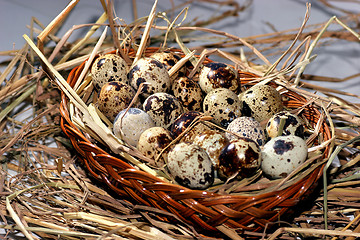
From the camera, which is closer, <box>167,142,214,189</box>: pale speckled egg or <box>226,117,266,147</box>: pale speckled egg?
<box>167,142,214,189</box>: pale speckled egg

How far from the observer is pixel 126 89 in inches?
61.1

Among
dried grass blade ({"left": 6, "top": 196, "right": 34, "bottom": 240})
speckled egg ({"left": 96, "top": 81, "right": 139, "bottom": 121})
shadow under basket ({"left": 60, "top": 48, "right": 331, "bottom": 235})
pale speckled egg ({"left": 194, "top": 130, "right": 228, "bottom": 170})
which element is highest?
speckled egg ({"left": 96, "top": 81, "right": 139, "bottom": 121})

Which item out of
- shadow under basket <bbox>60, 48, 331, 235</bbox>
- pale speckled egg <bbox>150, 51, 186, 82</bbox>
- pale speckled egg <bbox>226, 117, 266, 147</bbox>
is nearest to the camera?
shadow under basket <bbox>60, 48, 331, 235</bbox>

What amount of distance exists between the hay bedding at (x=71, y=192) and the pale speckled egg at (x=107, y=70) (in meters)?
0.20

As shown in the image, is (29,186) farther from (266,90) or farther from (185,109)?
(266,90)

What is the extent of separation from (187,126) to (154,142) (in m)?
0.13

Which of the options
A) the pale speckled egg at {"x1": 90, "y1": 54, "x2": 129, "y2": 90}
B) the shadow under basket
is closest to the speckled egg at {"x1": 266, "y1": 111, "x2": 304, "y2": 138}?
the shadow under basket

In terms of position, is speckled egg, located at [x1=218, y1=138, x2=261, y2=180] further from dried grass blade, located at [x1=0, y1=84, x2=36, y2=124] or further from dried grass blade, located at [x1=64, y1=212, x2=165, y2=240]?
dried grass blade, located at [x1=0, y1=84, x2=36, y2=124]

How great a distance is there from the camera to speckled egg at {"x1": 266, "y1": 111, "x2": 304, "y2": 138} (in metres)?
1.40

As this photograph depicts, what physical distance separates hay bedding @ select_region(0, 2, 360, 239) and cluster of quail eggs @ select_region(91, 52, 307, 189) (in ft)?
0.35

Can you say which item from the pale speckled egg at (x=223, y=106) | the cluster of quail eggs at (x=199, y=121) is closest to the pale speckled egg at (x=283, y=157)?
the cluster of quail eggs at (x=199, y=121)

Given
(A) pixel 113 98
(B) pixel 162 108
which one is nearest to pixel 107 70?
(A) pixel 113 98

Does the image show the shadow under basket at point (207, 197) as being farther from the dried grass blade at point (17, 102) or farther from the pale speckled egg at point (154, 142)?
the dried grass blade at point (17, 102)

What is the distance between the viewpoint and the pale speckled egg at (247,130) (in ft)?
4.53
